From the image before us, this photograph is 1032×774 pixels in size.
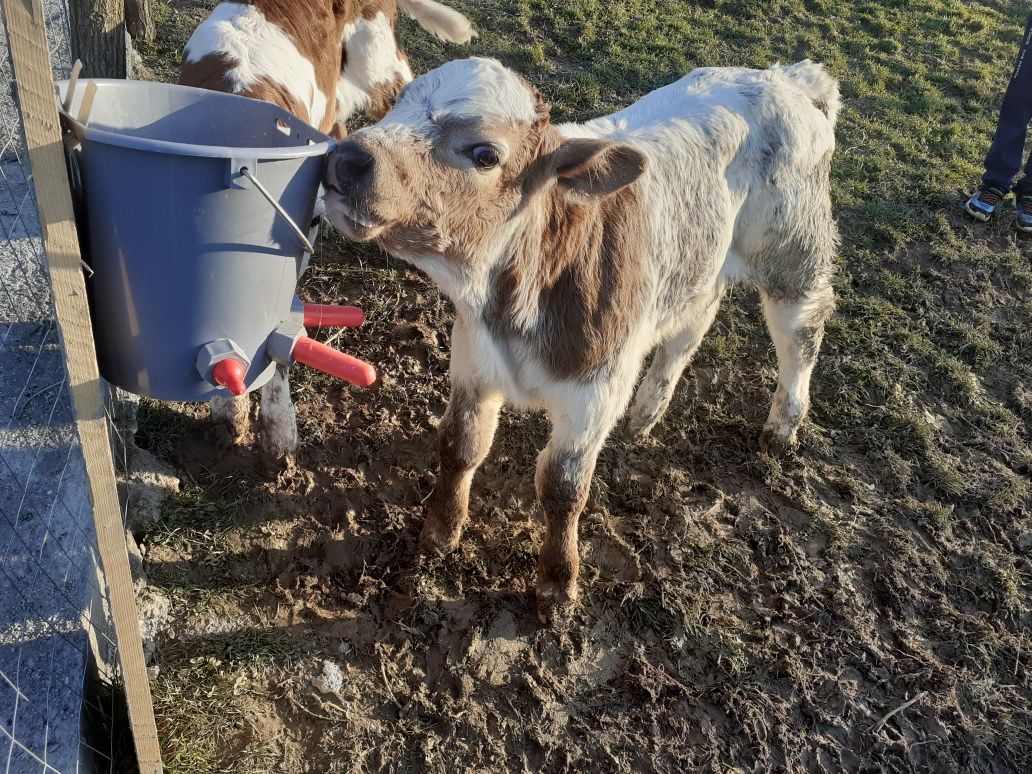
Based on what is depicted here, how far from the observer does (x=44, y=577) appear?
282 centimetres

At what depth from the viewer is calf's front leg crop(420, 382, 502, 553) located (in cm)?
346

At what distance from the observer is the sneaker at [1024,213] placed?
270 inches

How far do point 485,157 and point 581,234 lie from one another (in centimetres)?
60

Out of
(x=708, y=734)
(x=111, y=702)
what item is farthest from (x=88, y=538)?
(x=708, y=734)

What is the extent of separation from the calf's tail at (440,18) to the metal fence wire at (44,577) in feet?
9.86

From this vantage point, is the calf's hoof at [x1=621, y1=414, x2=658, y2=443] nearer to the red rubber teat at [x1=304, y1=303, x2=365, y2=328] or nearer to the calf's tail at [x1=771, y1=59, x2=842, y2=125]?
the calf's tail at [x1=771, y1=59, x2=842, y2=125]

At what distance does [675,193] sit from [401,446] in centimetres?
182

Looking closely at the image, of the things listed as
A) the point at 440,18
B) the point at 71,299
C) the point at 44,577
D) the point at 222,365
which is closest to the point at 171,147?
the point at 71,299

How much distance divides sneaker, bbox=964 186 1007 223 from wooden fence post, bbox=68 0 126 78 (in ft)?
21.6

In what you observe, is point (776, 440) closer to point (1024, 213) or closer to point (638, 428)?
point (638, 428)

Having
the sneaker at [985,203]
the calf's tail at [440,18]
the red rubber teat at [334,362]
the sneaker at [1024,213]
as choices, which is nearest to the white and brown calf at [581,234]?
the red rubber teat at [334,362]

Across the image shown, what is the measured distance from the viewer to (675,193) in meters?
3.46

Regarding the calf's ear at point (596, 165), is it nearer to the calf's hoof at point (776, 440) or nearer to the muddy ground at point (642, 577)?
the muddy ground at point (642, 577)

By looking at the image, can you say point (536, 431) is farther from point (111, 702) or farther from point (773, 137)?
point (111, 702)
